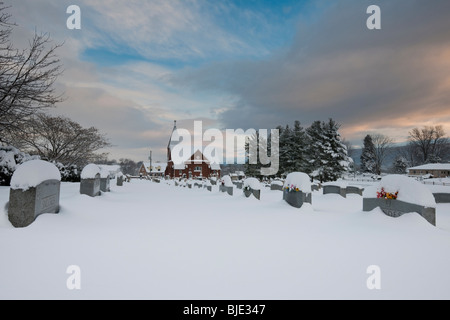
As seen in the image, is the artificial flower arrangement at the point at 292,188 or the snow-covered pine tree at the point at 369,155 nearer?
the artificial flower arrangement at the point at 292,188

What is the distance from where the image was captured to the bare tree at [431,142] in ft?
215

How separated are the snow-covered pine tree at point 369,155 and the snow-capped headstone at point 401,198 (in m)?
67.4

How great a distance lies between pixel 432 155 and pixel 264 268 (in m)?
85.5

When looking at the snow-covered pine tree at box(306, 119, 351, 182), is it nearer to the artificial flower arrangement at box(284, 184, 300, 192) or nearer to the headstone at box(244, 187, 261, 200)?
the headstone at box(244, 187, 261, 200)

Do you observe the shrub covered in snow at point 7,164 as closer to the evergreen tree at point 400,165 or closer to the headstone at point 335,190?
the headstone at point 335,190

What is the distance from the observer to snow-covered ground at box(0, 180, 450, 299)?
3055 millimetres

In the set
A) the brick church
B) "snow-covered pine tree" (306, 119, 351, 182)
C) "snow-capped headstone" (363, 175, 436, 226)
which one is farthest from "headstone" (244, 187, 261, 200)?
the brick church

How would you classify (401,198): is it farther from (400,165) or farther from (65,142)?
(400,165)

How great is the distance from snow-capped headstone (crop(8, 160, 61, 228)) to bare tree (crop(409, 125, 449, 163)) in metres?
84.2

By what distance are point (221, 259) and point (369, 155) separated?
72901mm

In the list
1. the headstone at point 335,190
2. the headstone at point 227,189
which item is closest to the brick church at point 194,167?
the headstone at point 227,189

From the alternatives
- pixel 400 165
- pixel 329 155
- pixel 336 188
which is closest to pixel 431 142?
pixel 400 165

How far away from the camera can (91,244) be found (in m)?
4.57
